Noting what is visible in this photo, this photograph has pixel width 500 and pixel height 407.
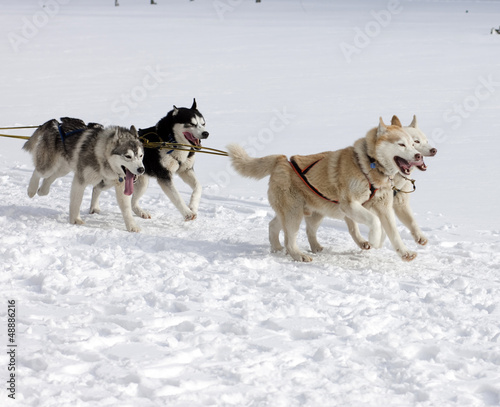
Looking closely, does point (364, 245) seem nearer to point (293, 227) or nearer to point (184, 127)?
point (293, 227)

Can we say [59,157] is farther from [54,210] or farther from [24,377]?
[24,377]

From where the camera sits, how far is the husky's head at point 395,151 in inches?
176

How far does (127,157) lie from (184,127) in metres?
0.81

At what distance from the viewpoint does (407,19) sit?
1153 inches

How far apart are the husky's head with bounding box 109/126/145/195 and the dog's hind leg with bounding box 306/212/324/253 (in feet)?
4.78

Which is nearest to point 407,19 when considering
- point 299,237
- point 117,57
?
point 117,57

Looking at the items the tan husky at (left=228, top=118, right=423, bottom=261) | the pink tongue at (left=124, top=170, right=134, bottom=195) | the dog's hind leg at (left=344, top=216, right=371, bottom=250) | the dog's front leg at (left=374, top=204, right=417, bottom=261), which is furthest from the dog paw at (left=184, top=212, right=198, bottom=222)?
the dog's front leg at (left=374, top=204, right=417, bottom=261)

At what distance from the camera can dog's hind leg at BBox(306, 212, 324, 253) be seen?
5.09 meters

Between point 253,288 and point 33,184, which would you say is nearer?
point 253,288

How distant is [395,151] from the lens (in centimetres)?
451

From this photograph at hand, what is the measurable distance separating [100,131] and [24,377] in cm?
318

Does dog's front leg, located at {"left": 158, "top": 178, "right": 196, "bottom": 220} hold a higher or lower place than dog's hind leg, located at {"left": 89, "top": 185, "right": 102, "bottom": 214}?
higher

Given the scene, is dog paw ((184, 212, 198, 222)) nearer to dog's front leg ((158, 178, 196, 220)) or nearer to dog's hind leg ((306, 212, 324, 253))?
dog's front leg ((158, 178, 196, 220))

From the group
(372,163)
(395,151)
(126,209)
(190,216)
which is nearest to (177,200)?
(190,216)
